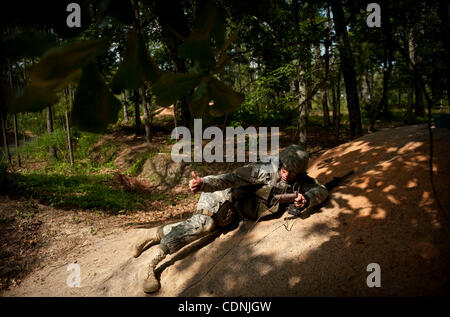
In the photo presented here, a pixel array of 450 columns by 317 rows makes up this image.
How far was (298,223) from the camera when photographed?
111 inches

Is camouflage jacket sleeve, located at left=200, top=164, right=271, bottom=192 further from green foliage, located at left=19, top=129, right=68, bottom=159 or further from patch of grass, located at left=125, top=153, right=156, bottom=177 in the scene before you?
green foliage, located at left=19, top=129, right=68, bottom=159

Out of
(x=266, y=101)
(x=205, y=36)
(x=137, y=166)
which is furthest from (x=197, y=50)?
(x=137, y=166)

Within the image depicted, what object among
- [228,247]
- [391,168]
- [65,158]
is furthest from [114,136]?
[391,168]

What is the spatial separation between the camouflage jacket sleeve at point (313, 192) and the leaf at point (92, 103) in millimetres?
2577

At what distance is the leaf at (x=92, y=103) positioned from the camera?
574 millimetres

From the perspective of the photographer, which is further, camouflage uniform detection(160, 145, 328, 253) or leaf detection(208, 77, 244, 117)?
camouflage uniform detection(160, 145, 328, 253)

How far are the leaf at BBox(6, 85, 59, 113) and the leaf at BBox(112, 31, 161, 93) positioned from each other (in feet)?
0.54

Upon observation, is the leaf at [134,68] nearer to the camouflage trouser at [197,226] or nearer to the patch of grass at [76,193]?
the camouflage trouser at [197,226]

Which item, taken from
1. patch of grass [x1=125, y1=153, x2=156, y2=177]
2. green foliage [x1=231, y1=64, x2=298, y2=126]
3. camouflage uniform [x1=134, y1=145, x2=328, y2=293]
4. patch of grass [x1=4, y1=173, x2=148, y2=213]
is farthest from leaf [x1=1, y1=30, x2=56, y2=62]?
patch of grass [x1=125, y1=153, x2=156, y2=177]

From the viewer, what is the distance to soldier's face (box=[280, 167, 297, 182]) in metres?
2.83

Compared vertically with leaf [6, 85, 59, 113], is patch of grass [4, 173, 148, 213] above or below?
below

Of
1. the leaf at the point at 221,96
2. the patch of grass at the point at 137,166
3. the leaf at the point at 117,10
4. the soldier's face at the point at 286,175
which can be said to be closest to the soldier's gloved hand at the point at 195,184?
the soldier's face at the point at 286,175

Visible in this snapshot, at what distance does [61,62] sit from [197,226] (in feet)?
8.69

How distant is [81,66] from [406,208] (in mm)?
3083
